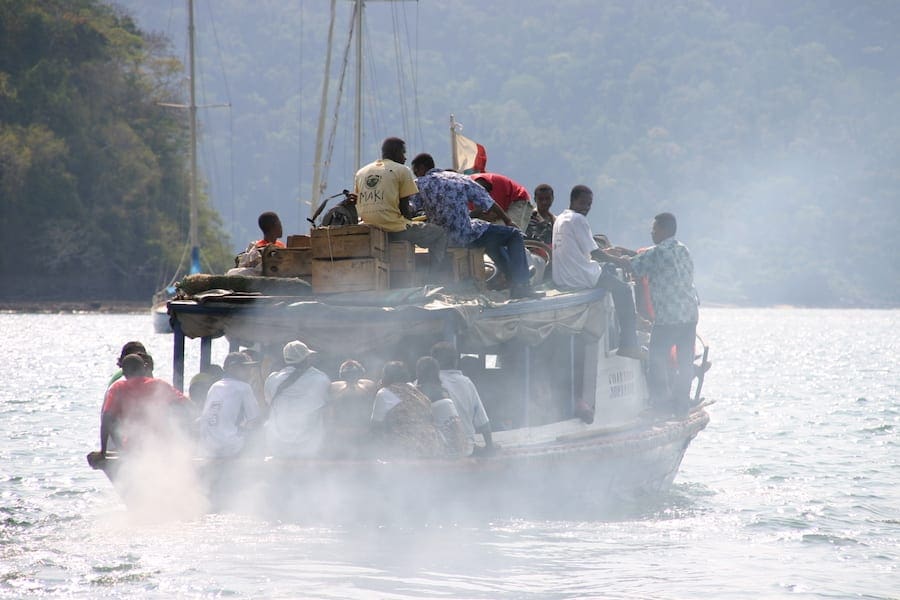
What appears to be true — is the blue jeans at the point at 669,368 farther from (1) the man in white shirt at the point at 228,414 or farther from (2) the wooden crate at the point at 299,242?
(1) the man in white shirt at the point at 228,414

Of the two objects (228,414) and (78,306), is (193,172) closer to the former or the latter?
(78,306)

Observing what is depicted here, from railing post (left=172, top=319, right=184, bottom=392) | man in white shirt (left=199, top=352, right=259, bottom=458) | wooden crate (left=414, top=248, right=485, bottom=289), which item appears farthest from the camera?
wooden crate (left=414, top=248, right=485, bottom=289)

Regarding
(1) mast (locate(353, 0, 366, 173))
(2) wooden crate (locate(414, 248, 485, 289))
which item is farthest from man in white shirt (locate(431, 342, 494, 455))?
(1) mast (locate(353, 0, 366, 173))

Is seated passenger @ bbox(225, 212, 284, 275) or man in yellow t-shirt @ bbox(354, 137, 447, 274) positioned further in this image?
seated passenger @ bbox(225, 212, 284, 275)

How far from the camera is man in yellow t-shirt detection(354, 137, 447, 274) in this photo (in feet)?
35.7

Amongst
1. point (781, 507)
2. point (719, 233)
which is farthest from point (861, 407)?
point (719, 233)

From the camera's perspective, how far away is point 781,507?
1397cm

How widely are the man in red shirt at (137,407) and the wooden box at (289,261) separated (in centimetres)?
154

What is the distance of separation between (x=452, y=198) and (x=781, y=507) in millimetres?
5946

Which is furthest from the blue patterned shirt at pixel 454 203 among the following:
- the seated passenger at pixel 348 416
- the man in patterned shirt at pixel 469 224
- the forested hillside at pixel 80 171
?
the forested hillside at pixel 80 171

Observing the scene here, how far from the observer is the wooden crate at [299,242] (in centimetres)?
1131

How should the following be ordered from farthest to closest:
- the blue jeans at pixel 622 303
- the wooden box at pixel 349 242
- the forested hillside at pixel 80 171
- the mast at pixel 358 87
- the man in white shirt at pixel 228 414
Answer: the forested hillside at pixel 80 171 → the mast at pixel 358 87 → the blue jeans at pixel 622 303 → the wooden box at pixel 349 242 → the man in white shirt at pixel 228 414

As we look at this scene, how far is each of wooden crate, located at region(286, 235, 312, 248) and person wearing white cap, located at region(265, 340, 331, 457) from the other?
1207 millimetres

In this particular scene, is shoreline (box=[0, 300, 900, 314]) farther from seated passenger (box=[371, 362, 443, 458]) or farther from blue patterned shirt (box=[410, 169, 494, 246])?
seated passenger (box=[371, 362, 443, 458])
